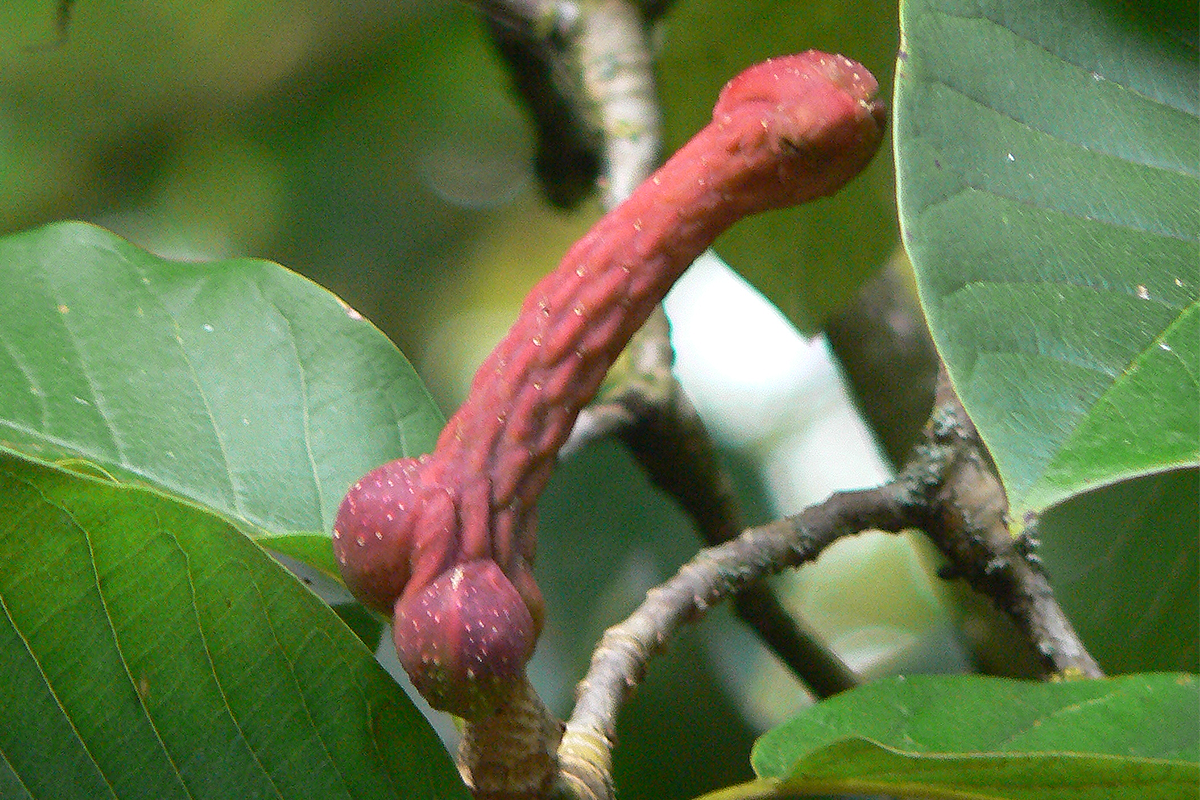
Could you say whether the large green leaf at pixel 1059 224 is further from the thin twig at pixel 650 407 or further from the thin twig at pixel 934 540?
the thin twig at pixel 650 407

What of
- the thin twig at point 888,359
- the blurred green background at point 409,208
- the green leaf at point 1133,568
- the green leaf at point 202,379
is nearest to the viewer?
the green leaf at point 202,379

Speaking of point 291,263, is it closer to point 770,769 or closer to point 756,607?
point 756,607

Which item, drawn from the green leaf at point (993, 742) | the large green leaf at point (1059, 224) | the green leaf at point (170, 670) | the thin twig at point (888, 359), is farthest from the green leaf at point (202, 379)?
the thin twig at point (888, 359)

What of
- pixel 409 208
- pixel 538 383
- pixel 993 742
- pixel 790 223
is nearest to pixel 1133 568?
pixel 790 223

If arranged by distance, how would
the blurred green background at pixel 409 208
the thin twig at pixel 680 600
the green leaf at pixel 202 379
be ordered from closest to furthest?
the thin twig at pixel 680 600 < the green leaf at pixel 202 379 < the blurred green background at pixel 409 208

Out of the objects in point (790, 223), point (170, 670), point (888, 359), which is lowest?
point (170, 670)

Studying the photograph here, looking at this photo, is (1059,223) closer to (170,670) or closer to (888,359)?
(170,670)

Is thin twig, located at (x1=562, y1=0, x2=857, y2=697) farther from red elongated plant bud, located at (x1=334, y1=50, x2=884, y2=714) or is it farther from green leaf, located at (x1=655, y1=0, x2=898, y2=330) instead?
red elongated plant bud, located at (x1=334, y1=50, x2=884, y2=714)

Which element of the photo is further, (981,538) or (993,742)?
(981,538)
